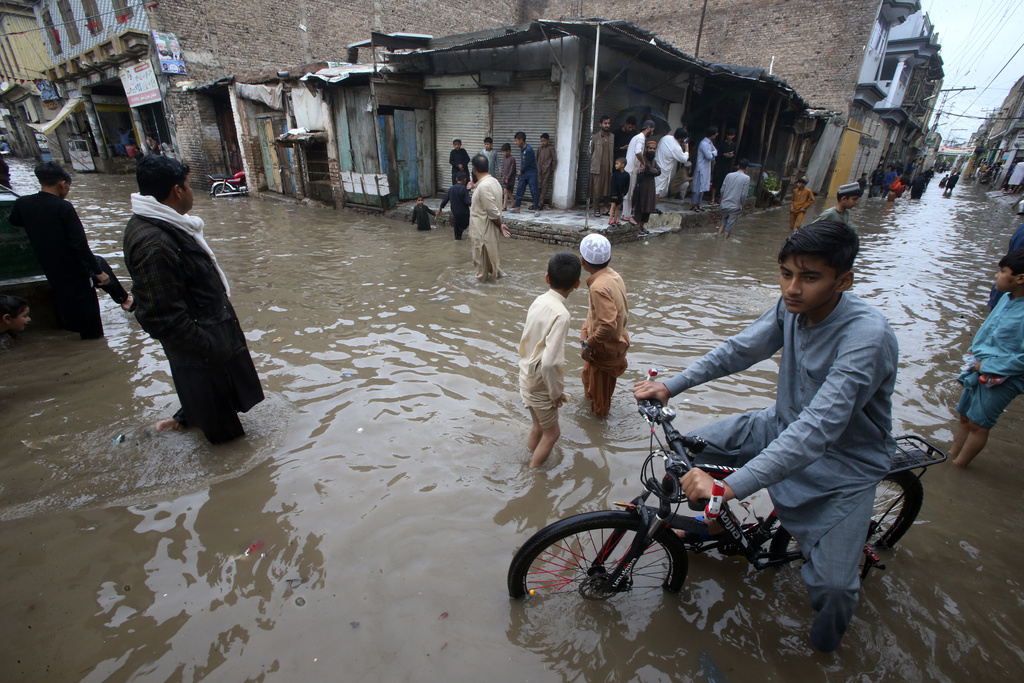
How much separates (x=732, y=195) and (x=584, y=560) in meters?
10.1

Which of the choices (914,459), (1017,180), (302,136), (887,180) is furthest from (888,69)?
(914,459)

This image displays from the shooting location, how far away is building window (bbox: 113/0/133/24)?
605 inches

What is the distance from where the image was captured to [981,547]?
2562mm

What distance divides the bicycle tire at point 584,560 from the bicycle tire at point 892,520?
1.72 feet

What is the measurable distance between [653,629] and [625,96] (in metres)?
12.5

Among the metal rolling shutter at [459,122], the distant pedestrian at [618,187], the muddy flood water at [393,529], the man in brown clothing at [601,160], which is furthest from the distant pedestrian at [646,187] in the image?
the muddy flood water at [393,529]

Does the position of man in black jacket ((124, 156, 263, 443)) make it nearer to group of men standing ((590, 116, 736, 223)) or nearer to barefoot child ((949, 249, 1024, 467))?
barefoot child ((949, 249, 1024, 467))

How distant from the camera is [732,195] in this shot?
33.1 ft

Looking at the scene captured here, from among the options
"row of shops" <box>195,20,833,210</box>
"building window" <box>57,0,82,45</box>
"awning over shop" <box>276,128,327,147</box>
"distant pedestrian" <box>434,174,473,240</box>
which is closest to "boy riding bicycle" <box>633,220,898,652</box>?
"distant pedestrian" <box>434,174,473,240</box>

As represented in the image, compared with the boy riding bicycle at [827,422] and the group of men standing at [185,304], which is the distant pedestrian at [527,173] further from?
the boy riding bicycle at [827,422]

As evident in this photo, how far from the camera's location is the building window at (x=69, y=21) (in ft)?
62.7

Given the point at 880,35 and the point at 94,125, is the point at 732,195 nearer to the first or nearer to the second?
the point at 880,35

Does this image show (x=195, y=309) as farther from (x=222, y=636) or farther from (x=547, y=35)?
(x=547, y=35)

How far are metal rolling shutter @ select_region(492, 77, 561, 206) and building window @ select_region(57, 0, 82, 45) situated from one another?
20440 mm
